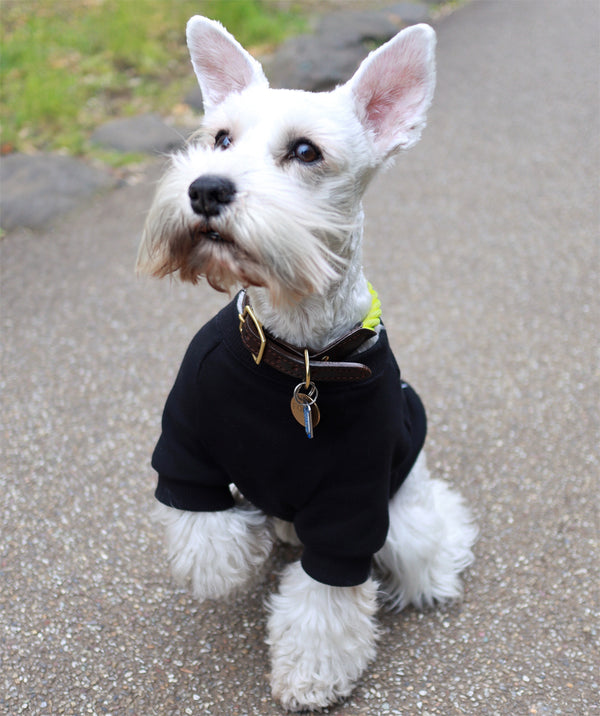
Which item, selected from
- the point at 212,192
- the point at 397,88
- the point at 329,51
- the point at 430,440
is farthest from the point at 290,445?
the point at 329,51

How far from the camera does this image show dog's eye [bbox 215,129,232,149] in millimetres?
2049

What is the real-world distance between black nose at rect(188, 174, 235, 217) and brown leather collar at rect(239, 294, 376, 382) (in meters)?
0.44

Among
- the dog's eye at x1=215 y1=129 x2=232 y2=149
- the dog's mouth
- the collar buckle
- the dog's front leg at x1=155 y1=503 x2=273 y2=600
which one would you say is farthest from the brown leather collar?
the dog's front leg at x1=155 y1=503 x2=273 y2=600

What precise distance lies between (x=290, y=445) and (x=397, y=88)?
1.06 metres

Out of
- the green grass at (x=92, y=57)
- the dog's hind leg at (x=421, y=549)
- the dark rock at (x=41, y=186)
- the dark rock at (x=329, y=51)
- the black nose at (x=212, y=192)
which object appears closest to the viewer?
the black nose at (x=212, y=192)

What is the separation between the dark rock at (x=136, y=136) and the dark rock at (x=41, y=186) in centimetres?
40

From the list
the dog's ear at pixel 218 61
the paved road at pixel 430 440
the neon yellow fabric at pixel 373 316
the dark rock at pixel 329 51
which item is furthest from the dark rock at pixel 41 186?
the neon yellow fabric at pixel 373 316

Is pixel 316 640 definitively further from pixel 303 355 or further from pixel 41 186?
pixel 41 186

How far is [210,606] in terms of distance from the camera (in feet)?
8.95

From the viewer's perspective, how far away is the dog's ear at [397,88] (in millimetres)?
1989

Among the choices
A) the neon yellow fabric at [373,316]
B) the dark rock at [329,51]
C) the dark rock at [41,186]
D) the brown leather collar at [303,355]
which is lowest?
the dark rock at [41,186]

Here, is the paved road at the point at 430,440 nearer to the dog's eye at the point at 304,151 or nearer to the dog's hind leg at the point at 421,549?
the dog's hind leg at the point at 421,549

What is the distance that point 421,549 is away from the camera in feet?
8.68

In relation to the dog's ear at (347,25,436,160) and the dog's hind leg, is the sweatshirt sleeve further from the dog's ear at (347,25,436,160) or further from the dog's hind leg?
the dog's ear at (347,25,436,160)
